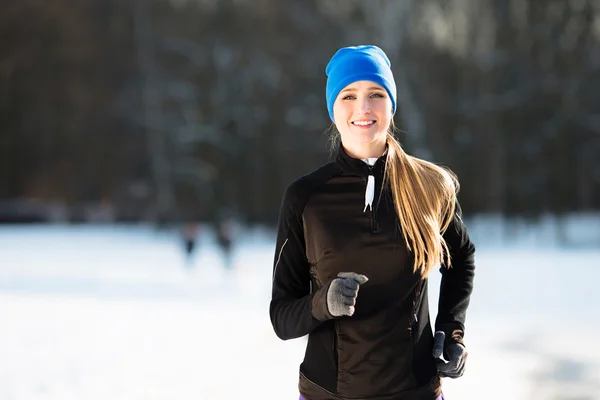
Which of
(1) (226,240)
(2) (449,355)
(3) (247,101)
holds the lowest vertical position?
(1) (226,240)

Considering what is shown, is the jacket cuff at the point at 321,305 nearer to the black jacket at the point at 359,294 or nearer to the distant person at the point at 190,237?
the black jacket at the point at 359,294

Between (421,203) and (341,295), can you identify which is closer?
(341,295)

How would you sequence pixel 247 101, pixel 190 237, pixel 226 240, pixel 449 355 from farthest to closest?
pixel 247 101, pixel 190 237, pixel 226 240, pixel 449 355

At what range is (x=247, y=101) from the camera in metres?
27.7

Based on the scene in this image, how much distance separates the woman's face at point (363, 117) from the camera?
6.02ft

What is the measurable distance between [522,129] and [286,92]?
8344 mm

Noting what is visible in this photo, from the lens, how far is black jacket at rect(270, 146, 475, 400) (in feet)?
5.83

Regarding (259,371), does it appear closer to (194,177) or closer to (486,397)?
(486,397)

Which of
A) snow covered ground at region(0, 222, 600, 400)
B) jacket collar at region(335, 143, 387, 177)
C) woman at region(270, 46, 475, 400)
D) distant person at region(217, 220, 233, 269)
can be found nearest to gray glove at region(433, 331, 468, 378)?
woman at region(270, 46, 475, 400)

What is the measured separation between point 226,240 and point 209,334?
773 centimetres

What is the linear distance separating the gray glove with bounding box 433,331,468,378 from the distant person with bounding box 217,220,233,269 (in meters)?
13.0

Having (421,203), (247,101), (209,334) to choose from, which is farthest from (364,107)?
(247,101)

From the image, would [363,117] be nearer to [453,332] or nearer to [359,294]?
[359,294]

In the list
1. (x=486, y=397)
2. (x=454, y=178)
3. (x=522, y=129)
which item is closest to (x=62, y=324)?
(x=486, y=397)
